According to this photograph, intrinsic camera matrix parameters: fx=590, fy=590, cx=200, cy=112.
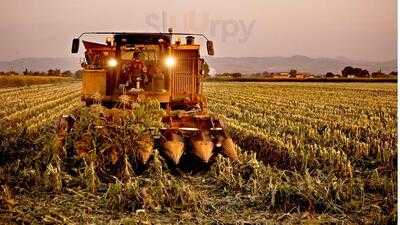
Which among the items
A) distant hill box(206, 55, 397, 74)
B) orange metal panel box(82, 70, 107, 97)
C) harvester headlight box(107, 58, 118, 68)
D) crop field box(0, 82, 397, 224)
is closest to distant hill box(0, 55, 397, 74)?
distant hill box(206, 55, 397, 74)

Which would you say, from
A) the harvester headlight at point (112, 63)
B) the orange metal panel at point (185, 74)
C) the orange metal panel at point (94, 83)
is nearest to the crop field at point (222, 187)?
the orange metal panel at point (94, 83)

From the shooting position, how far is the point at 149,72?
5051 mm

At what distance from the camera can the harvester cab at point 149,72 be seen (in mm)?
4934

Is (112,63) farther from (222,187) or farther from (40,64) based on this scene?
(222,187)

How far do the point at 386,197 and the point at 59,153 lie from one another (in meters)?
2.14

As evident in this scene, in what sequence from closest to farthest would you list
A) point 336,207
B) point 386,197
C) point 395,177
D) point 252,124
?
point 336,207, point 386,197, point 395,177, point 252,124

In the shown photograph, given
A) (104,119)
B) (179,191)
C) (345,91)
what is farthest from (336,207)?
(345,91)

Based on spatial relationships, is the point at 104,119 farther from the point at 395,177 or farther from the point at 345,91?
the point at 345,91

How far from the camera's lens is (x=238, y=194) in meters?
3.51

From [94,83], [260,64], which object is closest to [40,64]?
[94,83]

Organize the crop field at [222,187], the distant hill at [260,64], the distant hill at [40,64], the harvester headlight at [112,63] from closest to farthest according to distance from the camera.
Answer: the crop field at [222,187]
the distant hill at [40,64]
the distant hill at [260,64]
the harvester headlight at [112,63]

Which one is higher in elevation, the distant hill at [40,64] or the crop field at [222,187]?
the distant hill at [40,64]

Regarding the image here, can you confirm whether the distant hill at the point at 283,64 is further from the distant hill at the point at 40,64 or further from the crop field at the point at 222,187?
the distant hill at the point at 40,64

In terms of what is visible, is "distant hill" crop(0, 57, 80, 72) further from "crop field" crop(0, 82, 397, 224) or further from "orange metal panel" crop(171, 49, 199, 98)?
"orange metal panel" crop(171, 49, 199, 98)
